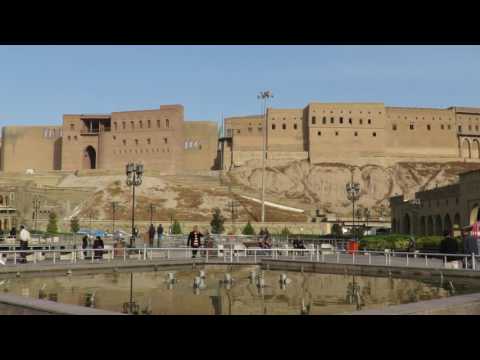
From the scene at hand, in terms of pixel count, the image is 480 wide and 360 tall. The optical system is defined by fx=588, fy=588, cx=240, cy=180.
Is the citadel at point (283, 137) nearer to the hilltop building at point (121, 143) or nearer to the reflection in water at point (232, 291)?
the hilltop building at point (121, 143)

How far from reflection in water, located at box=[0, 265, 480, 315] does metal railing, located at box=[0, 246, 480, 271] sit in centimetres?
171

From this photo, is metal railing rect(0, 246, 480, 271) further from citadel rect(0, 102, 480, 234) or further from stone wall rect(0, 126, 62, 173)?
stone wall rect(0, 126, 62, 173)

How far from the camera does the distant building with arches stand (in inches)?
1235

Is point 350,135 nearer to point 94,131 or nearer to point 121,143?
point 121,143

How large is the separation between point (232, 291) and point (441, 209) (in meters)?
28.6

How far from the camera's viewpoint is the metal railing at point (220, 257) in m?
15.6

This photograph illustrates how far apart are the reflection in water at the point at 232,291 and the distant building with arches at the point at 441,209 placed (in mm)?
15434

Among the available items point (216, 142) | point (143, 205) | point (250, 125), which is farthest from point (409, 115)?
point (143, 205)

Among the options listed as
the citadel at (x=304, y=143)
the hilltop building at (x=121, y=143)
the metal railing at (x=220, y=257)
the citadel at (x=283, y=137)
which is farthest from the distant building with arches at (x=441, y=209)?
the hilltop building at (x=121, y=143)

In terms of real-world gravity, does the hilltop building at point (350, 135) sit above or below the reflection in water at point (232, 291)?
above

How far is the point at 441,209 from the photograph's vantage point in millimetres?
37188

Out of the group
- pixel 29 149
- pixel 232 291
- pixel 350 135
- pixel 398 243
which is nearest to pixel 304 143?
pixel 350 135

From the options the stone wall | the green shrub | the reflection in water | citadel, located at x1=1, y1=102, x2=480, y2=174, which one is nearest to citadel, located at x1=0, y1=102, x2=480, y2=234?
citadel, located at x1=1, y1=102, x2=480, y2=174
